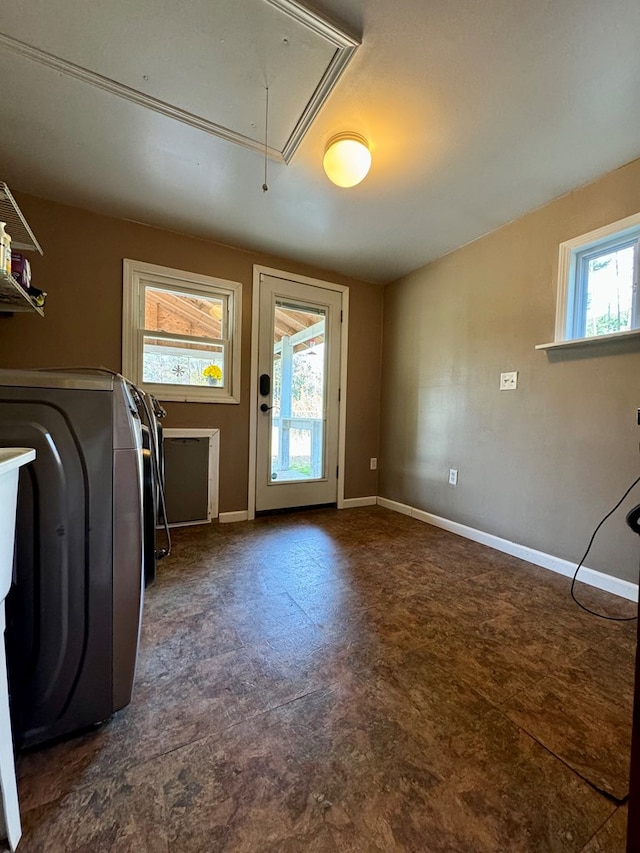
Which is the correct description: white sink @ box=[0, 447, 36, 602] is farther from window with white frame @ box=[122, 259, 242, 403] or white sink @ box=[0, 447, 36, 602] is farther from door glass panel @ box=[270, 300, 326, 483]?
door glass panel @ box=[270, 300, 326, 483]

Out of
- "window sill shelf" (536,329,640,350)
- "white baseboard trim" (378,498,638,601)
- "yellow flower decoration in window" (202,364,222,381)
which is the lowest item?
"white baseboard trim" (378,498,638,601)

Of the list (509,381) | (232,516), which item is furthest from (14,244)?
(509,381)

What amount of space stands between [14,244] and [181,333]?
3.45 feet

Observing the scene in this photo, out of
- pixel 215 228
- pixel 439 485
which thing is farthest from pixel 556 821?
pixel 215 228

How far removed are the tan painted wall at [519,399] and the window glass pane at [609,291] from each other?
16cm

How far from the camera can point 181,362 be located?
273 cm

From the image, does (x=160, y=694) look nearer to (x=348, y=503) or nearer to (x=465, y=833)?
(x=465, y=833)

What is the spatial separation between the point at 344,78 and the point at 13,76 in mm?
1371

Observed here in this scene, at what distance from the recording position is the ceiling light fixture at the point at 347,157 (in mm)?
1623

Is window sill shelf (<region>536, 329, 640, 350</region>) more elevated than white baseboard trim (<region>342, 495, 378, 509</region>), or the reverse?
window sill shelf (<region>536, 329, 640, 350</region>)

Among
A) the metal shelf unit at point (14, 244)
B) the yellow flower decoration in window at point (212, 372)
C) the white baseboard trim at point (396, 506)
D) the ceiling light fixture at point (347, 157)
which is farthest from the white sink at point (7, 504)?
the white baseboard trim at point (396, 506)

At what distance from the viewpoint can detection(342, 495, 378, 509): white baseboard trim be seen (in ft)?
11.2

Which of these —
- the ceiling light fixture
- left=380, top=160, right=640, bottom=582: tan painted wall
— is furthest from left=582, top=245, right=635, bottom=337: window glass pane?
the ceiling light fixture

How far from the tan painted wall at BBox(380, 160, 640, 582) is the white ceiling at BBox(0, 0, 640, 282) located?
10.8 inches
